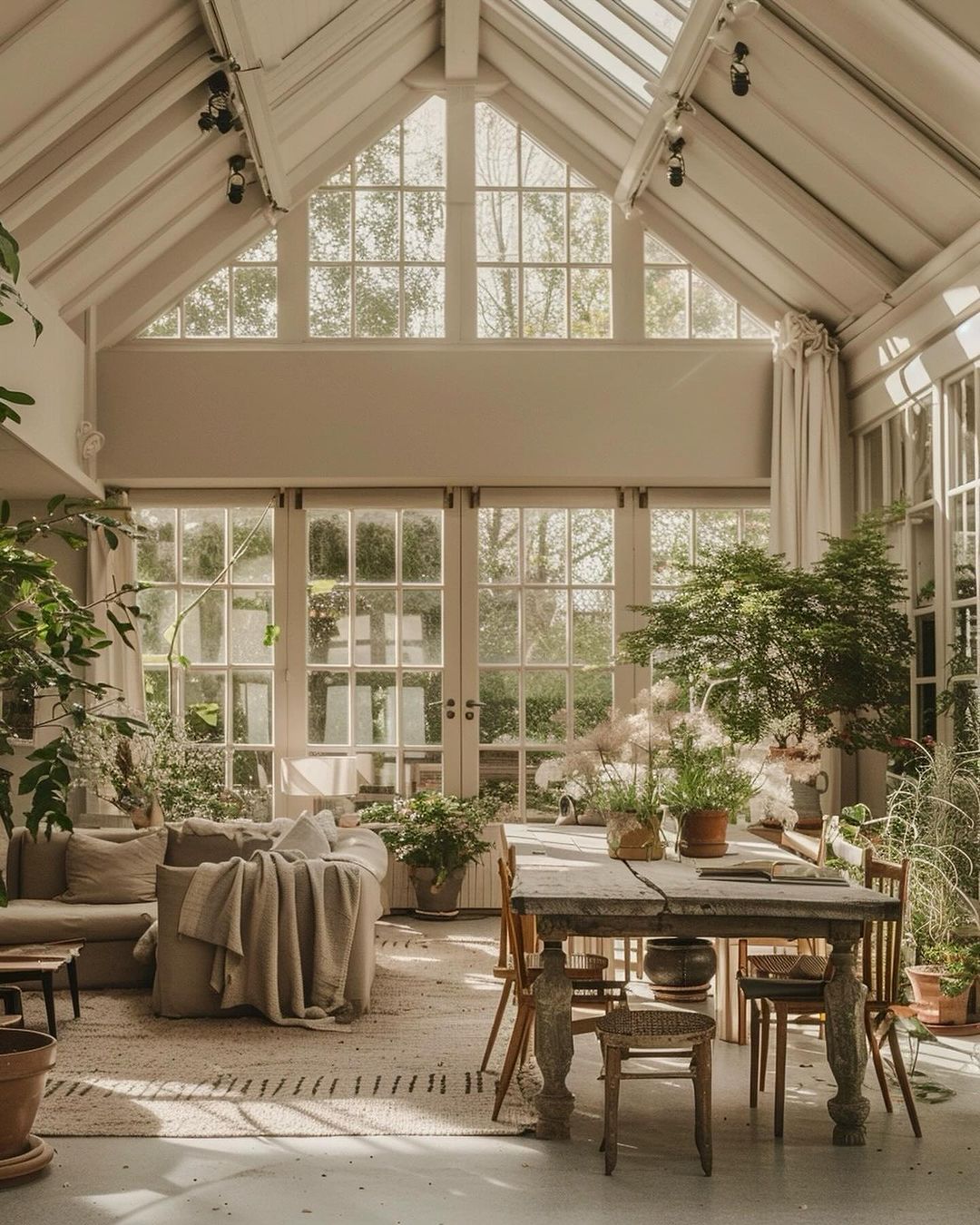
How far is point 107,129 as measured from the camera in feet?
21.2

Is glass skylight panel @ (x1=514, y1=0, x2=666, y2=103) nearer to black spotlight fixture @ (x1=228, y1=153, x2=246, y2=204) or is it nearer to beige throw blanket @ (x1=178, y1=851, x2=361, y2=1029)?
black spotlight fixture @ (x1=228, y1=153, x2=246, y2=204)

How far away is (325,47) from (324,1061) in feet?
16.7

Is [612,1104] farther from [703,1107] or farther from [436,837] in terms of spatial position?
[436,837]

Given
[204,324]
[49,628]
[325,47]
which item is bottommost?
[49,628]

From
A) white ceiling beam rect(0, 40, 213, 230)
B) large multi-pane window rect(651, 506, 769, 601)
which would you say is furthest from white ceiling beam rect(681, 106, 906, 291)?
white ceiling beam rect(0, 40, 213, 230)

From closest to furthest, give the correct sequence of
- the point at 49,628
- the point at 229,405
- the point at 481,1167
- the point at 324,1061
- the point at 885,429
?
the point at 49,628 < the point at 481,1167 < the point at 324,1061 < the point at 885,429 < the point at 229,405

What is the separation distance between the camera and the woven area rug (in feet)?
14.4

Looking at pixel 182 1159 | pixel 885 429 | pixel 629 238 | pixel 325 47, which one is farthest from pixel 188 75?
pixel 182 1159

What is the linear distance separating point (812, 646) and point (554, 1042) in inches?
130

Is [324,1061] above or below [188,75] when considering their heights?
below

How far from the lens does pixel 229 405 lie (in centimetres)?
854

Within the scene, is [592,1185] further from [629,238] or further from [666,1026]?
[629,238]

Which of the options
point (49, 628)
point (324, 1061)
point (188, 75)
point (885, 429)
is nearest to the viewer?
point (49, 628)

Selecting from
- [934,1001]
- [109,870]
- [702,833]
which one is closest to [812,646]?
[934,1001]
